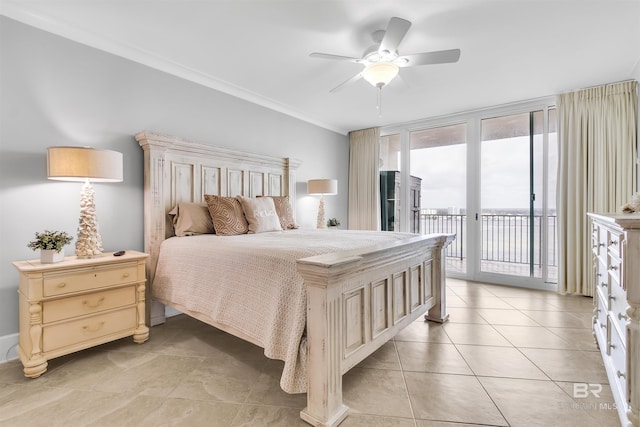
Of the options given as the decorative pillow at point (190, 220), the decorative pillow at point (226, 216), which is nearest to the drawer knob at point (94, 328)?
the decorative pillow at point (190, 220)

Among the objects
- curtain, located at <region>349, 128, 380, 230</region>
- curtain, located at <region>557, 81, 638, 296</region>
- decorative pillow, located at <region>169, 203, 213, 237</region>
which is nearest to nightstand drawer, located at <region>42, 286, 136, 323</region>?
decorative pillow, located at <region>169, 203, 213, 237</region>

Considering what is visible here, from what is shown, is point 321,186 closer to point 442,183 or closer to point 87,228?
point 442,183

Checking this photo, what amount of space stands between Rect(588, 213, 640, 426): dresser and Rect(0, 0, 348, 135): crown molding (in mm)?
3538

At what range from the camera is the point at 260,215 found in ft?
10.1

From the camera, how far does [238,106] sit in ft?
11.9

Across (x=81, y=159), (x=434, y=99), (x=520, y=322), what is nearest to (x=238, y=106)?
(x=81, y=159)

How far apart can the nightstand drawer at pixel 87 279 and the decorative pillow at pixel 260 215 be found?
3.57 ft

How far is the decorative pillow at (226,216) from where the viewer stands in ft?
9.23

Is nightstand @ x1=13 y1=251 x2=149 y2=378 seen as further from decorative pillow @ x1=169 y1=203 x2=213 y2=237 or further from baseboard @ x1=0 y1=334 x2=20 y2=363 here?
decorative pillow @ x1=169 y1=203 x2=213 y2=237

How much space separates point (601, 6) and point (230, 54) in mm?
2906

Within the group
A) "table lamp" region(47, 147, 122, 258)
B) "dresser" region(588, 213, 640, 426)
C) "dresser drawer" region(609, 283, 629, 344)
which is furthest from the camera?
"table lamp" region(47, 147, 122, 258)

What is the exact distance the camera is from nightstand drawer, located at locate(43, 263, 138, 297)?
1.90m

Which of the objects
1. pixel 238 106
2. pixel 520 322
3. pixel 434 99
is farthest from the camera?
pixel 434 99

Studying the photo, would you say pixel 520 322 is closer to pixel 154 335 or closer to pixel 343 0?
pixel 343 0
